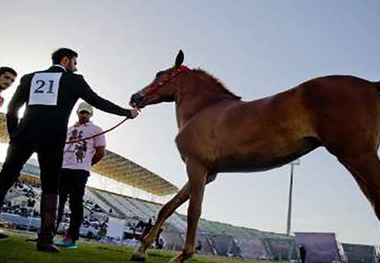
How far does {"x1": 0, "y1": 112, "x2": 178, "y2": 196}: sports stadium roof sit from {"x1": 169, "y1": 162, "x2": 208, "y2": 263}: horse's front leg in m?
57.8

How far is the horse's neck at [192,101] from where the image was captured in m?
6.35

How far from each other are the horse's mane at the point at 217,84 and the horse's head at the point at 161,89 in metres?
0.20

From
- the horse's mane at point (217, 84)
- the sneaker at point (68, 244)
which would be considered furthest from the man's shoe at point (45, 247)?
the horse's mane at point (217, 84)

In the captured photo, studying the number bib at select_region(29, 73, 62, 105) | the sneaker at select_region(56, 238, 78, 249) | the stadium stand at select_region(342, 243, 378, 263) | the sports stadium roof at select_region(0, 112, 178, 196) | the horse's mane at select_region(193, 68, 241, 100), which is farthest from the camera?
the sports stadium roof at select_region(0, 112, 178, 196)

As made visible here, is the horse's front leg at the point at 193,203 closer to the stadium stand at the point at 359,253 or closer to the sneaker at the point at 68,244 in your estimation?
the sneaker at the point at 68,244

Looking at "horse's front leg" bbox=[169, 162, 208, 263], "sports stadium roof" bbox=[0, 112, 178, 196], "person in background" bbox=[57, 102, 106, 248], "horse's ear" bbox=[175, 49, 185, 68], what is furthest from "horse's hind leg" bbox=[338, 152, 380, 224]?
"sports stadium roof" bbox=[0, 112, 178, 196]

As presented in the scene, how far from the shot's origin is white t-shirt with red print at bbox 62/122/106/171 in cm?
792

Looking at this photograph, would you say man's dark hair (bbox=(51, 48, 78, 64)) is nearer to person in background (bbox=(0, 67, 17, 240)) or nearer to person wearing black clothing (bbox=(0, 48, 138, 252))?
person wearing black clothing (bbox=(0, 48, 138, 252))

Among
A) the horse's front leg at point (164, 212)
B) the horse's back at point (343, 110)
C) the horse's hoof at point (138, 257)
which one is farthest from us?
the horse's front leg at point (164, 212)

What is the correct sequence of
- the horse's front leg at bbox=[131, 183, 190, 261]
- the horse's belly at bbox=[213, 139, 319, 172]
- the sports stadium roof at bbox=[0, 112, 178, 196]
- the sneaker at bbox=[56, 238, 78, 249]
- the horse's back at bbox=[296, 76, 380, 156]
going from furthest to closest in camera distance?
the sports stadium roof at bbox=[0, 112, 178, 196] → the sneaker at bbox=[56, 238, 78, 249] → the horse's front leg at bbox=[131, 183, 190, 261] → the horse's belly at bbox=[213, 139, 319, 172] → the horse's back at bbox=[296, 76, 380, 156]

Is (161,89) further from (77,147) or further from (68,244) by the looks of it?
(68,244)

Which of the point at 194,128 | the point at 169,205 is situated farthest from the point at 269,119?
the point at 169,205

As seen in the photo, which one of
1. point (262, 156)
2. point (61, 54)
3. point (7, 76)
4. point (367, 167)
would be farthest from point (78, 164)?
point (367, 167)

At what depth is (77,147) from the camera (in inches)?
320
